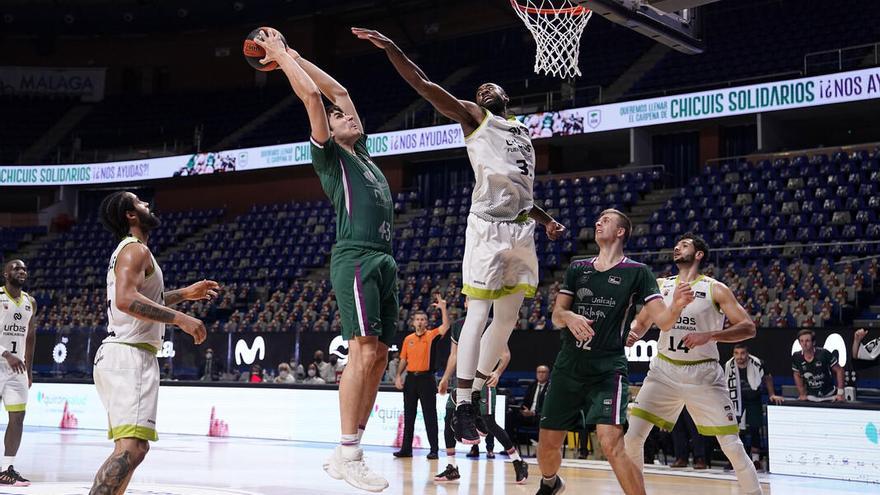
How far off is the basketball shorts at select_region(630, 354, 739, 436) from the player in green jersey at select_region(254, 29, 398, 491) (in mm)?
2819

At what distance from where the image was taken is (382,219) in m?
6.35

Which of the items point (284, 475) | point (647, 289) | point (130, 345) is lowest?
point (284, 475)

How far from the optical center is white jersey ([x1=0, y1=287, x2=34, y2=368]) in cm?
1042

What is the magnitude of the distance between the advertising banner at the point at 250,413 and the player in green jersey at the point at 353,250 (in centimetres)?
895

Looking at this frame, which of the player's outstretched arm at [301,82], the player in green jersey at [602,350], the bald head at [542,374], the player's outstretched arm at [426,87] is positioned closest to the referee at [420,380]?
the bald head at [542,374]

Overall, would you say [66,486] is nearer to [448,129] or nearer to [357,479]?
[357,479]

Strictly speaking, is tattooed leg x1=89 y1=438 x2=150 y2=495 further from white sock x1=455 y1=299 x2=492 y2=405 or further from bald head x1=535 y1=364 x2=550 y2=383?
bald head x1=535 y1=364 x2=550 y2=383

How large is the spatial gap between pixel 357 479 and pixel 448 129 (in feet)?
70.2

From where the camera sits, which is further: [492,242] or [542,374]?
[542,374]

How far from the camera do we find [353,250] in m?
6.23

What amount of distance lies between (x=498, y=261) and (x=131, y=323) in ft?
8.20

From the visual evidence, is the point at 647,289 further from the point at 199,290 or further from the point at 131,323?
the point at 131,323

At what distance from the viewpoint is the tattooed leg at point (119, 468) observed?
591 cm

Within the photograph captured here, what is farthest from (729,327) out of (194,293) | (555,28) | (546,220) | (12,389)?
(12,389)
